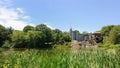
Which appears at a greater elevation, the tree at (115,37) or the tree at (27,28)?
the tree at (27,28)

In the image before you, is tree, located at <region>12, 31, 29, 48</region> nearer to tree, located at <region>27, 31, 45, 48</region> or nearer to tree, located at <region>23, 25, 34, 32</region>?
tree, located at <region>27, 31, 45, 48</region>

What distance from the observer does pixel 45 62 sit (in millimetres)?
7480

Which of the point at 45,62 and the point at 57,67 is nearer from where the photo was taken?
the point at 57,67

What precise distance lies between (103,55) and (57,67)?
2172 mm

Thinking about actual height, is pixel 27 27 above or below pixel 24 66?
above

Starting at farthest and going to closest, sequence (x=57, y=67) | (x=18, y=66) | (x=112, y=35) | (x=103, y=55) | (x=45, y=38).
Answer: (x=45, y=38) < (x=112, y=35) < (x=103, y=55) < (x=18, y=66) < (x=57, y=67)

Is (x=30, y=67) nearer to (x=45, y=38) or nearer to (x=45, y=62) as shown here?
(x=45, y=62)

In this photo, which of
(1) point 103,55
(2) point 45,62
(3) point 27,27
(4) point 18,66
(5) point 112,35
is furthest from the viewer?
(3) point 27,27

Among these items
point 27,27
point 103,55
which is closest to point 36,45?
point 27,27

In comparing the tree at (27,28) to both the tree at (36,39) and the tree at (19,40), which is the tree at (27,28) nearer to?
the tree at (36,39)

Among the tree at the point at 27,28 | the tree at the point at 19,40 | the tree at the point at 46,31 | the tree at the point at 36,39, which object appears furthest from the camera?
the tree at the point at 27,28

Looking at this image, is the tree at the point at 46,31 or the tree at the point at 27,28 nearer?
the tree at the point at 46,31

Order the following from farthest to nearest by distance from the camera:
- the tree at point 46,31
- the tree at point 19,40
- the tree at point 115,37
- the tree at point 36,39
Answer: the tree at point 46,31 < the tree at point 19,40 < the tree at point 36,39 < the tree at point 115,37

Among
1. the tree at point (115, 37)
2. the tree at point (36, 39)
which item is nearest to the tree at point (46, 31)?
the tree at point (36, 39)
